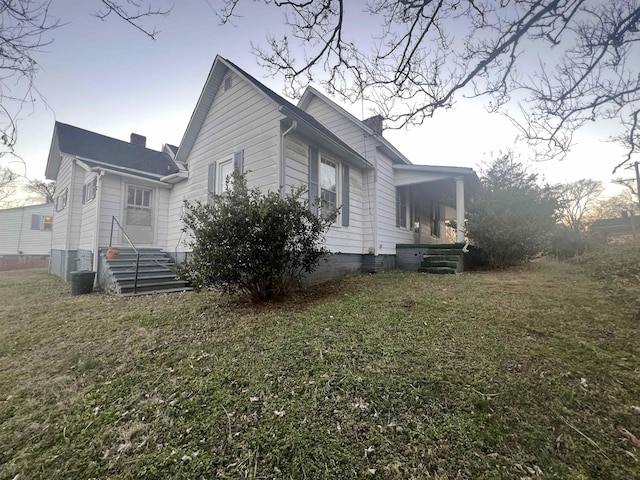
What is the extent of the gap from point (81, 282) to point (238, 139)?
5272mm

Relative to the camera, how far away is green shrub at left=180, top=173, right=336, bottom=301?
178 inches

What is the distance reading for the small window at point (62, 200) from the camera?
11.0 metres

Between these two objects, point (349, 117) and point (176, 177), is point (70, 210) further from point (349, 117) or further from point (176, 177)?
point (349, 117)

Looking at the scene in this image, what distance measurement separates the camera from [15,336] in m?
4.05

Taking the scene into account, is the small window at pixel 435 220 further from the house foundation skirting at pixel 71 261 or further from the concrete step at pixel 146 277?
the house foundation skirting at pixel 71 261

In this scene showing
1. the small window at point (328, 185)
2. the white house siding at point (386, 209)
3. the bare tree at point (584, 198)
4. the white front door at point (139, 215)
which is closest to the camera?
the small window at point (328, 185)

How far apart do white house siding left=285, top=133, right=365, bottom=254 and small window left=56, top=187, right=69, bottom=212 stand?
33.5ft

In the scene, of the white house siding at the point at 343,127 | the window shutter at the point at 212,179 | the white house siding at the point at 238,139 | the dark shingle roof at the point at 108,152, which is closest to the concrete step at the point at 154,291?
the white house siding at the point at 238,139

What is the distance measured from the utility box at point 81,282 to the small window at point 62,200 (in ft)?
19.4

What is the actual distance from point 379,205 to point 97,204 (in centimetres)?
846

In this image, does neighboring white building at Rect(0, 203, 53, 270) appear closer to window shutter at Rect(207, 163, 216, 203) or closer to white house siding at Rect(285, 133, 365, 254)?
window shutter at Rect(207, 163, 216, 203)

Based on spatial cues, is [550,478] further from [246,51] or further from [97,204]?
[97,204]

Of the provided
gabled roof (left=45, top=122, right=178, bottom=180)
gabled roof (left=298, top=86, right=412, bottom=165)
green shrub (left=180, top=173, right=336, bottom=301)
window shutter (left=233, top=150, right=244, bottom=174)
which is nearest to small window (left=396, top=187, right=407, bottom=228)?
gabled roof (left=298, top=86, right=412, bottom=165)

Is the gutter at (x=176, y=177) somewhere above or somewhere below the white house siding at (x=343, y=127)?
below
